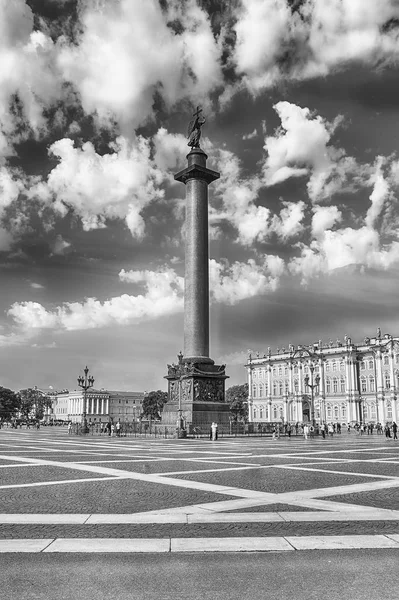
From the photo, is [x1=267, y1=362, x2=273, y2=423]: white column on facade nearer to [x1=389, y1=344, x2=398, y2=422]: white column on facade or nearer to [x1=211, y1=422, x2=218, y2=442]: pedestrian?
[x1=389, y1=344, x2=398, y2=422]: white column on facade

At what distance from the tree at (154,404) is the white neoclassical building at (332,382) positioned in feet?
101

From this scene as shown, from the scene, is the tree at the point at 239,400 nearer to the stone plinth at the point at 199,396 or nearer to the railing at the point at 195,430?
the railing at the point at 195,430

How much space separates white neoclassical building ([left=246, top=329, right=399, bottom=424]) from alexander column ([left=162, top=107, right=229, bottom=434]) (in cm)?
6043

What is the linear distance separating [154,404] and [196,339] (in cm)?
12090

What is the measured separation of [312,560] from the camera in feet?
23.3

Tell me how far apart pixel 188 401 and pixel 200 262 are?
1208cm

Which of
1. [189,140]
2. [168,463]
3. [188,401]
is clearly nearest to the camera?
[168,463]

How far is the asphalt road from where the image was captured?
5859 mm

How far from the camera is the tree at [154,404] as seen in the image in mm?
159875

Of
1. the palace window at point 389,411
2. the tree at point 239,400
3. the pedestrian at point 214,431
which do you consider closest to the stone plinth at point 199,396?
the pedestrian at point 214,431

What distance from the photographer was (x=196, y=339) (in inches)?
1922

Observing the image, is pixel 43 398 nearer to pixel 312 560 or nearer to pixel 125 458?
pixel 125 458

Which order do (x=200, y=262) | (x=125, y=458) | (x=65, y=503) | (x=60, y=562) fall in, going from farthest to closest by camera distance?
(x=200, y=262), (x=125, y=458), (x=65, y=503), (x=60, y=562)

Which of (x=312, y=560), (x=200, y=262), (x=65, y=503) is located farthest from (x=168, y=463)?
(x=200, y=262)
